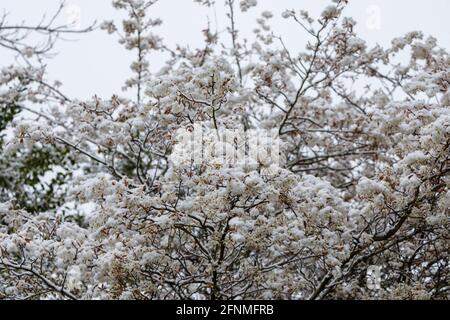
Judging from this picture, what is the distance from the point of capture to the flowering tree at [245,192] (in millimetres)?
4566

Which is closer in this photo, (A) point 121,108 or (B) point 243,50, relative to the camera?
(A) point 121,108

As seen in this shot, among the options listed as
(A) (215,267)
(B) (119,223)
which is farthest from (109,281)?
Answer: (A) (215,267)

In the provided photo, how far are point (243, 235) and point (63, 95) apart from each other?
11.5 feet

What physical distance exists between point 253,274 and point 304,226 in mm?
567

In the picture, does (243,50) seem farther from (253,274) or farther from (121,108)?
(253,274)

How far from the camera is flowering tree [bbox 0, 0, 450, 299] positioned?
4.57m

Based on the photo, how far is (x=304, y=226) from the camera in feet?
15.9

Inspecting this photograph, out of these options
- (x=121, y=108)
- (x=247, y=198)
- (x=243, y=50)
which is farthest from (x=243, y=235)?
(x=243, y=50)


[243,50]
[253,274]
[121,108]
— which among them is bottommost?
[253,274]

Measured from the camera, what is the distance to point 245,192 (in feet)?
14.1

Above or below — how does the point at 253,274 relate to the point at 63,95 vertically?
below
